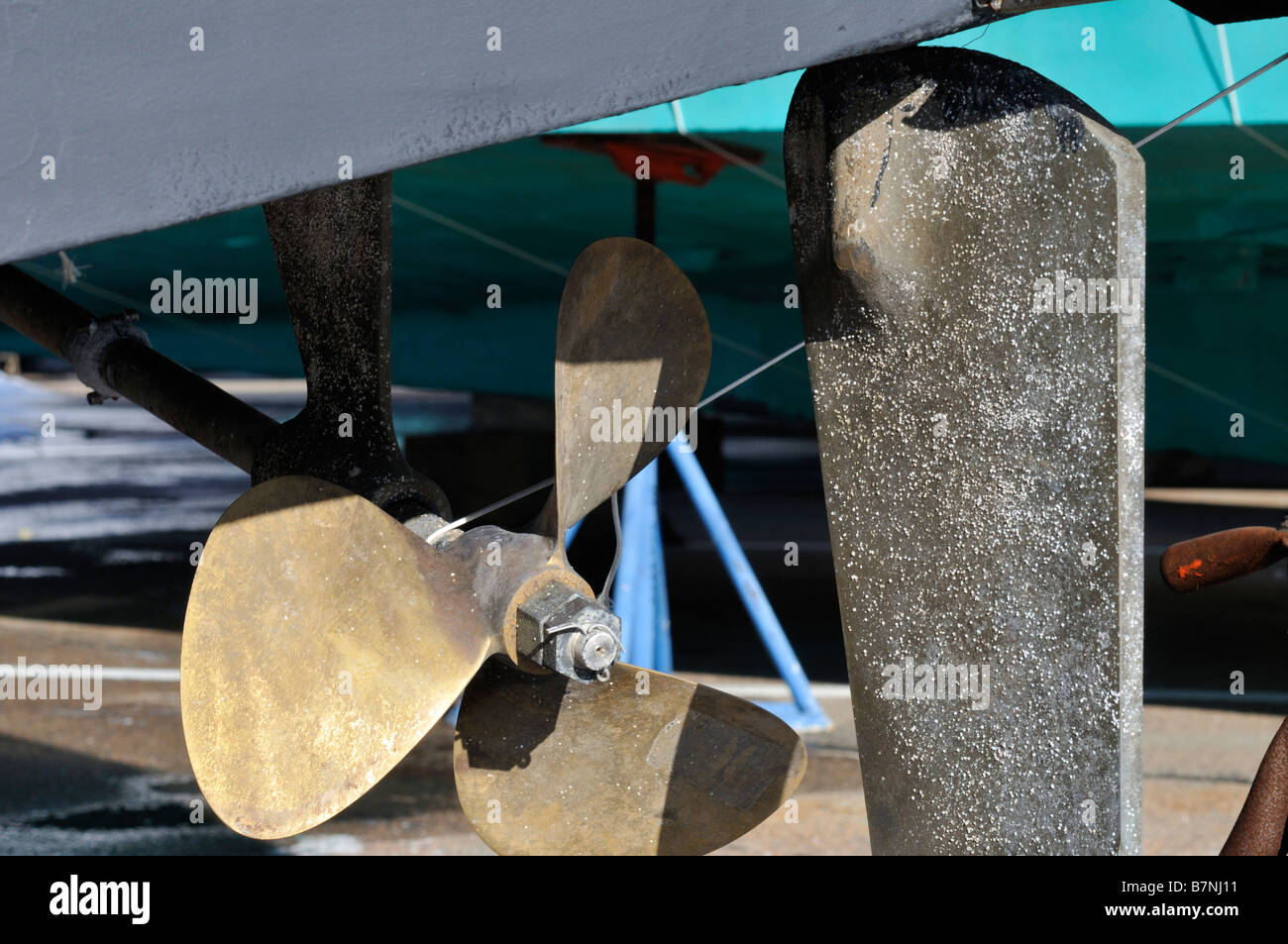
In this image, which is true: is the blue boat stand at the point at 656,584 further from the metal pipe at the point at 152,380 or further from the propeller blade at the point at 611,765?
the propeller blade at the point at 611,765

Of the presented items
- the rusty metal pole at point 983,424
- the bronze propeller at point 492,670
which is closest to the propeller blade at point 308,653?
the bronze propeller at point 492,670

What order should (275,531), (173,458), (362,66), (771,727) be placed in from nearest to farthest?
(362,66) → (275,531) → (771,727) → (173,458)

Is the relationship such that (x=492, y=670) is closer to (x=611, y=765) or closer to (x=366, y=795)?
(x=611, y=765)

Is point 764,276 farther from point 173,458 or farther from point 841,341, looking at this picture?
point 173,458

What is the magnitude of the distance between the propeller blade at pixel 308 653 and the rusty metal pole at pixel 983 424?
36.7 inches

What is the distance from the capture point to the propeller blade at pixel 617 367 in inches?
108

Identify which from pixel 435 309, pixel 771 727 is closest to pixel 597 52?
pixel 771 727

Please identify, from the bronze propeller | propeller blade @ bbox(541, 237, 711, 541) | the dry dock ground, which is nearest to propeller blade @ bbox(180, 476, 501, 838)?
the bronze propeller

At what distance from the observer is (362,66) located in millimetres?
1760

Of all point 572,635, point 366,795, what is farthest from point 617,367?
point 366,795

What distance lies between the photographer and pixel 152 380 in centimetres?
358

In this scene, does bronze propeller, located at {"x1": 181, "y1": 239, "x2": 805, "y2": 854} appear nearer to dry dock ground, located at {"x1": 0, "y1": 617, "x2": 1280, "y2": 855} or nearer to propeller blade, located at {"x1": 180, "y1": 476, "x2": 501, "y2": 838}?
propeller blade, located at {"x1": 180, "y1": 476, "x2": 501, "y2": 838}

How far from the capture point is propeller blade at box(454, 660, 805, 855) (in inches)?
121

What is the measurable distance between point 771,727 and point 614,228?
647cm
